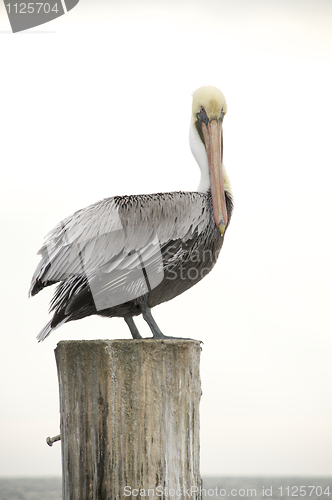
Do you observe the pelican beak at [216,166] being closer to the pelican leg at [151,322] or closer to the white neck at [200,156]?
the white neck at [200,156]

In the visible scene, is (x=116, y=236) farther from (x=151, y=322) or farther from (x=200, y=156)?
(x=200, y=156)

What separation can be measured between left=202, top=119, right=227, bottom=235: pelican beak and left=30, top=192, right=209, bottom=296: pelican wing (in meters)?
0.08

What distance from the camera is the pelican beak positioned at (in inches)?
126

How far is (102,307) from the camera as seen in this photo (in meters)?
2.93

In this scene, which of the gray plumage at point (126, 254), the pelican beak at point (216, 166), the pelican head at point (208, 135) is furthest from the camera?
the pelican head at point (208, 135)

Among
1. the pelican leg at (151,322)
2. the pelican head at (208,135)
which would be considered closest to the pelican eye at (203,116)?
the pelican head at (208,135)

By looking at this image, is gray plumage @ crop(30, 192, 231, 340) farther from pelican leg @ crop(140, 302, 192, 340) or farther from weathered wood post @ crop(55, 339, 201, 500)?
weathered wood post @ crop(55, 339, 201, 500)

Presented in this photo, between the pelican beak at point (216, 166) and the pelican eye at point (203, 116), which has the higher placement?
the pelican eye at point (203, 116)

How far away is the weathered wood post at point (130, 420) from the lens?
2.03 m

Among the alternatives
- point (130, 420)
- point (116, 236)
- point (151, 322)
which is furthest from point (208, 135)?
point (130, 420)

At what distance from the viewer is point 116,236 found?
119 inches

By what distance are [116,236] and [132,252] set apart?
0.13m

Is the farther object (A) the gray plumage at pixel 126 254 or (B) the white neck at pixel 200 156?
(B) the white neck at pixel 200 156

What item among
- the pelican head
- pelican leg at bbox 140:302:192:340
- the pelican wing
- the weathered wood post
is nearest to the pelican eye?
the pelican head
